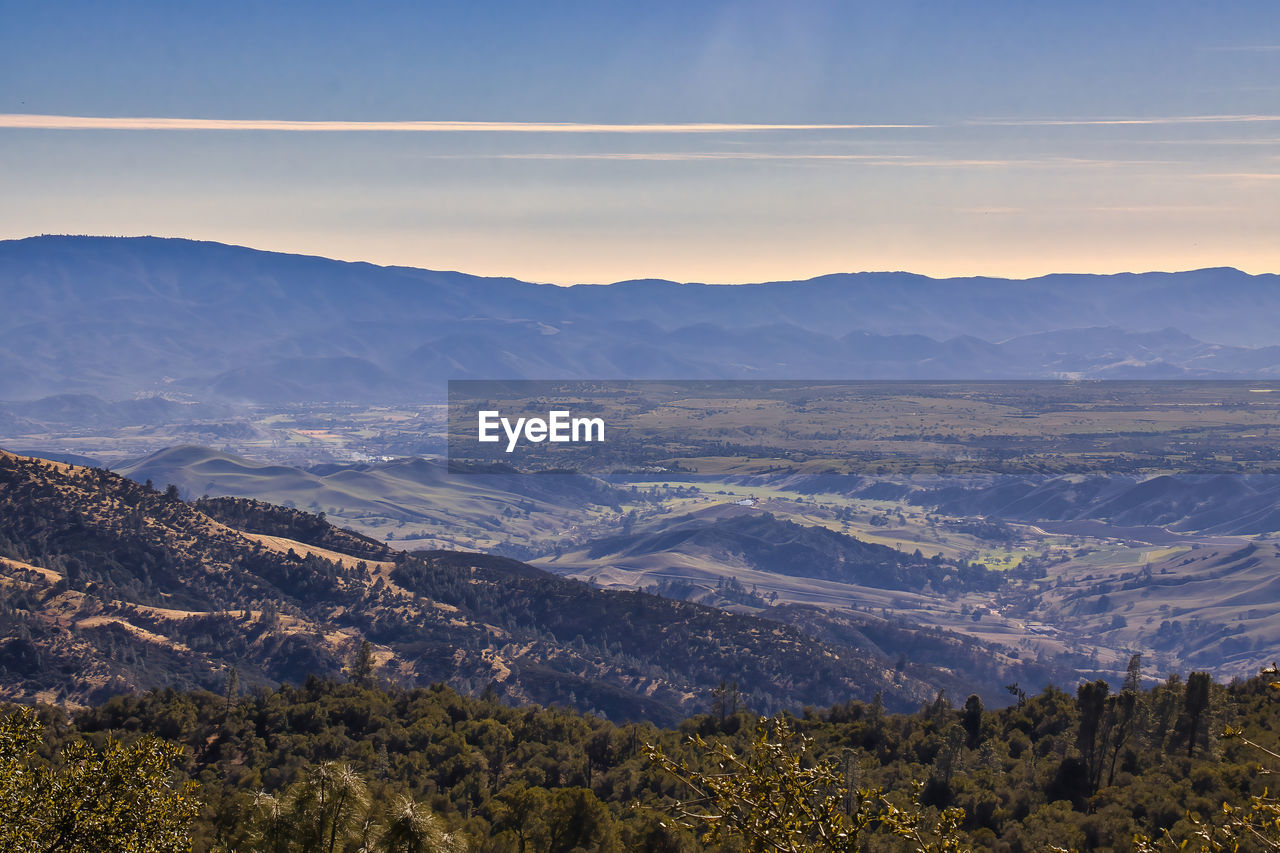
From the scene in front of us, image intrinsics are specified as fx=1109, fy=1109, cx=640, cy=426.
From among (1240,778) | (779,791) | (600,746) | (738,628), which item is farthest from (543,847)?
(738,628)

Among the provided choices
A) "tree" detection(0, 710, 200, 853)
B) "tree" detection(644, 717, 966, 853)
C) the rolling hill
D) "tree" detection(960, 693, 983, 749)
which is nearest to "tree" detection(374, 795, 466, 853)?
"tree" detection(0, 710, 200, 853)

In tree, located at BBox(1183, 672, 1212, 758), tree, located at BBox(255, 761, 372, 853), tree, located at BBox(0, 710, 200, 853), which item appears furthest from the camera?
tree, located at BBox(1183, 672, 1212, 758)

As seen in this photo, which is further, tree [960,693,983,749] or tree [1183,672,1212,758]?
tree [960,693,983,749]

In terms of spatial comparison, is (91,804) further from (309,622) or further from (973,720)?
(309,622)

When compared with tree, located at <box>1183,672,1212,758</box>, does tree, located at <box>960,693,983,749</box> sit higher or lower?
lower

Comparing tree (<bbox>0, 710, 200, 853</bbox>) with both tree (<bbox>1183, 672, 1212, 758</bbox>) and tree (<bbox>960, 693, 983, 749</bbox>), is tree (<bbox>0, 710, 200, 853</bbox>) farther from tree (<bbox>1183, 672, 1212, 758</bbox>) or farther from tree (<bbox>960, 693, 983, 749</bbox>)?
tree (<bbox>960, 693, 983, 749</bbox>)

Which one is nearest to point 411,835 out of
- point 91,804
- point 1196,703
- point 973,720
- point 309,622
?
point 91,804

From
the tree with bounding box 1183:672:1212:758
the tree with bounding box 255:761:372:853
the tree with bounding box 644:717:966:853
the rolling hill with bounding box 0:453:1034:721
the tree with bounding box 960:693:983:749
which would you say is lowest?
the rolling hill with bounding box 0:453:1034:721

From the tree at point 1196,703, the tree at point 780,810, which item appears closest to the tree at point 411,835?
the tree at point 780,810

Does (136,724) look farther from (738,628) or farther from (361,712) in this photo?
(738,628)
